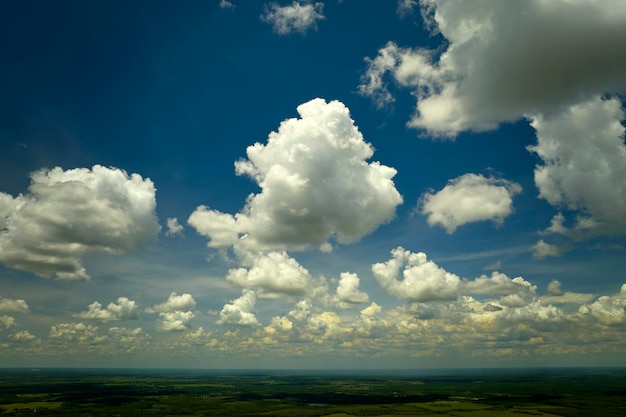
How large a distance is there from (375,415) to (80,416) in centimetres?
14040

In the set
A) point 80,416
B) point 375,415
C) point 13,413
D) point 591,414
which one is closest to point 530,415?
point 591,414

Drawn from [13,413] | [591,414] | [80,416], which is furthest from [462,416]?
[13,413]

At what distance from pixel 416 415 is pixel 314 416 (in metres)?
47.7

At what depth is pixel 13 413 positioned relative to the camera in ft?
656

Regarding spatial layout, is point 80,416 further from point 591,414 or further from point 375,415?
point 591,414

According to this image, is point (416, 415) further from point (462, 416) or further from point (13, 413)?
point (13, 413)

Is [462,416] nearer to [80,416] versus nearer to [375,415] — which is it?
[375,415]

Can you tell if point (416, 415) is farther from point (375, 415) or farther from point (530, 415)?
point (530, 415)

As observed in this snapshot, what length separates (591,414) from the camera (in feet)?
640

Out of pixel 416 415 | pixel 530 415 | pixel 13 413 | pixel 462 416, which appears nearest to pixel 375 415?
pixel 416 415

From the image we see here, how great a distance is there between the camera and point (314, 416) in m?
197

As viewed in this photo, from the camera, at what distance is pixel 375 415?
646 feet

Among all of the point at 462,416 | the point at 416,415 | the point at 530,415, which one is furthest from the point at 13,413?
the point at 530,415

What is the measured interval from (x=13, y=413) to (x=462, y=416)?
696 ft
